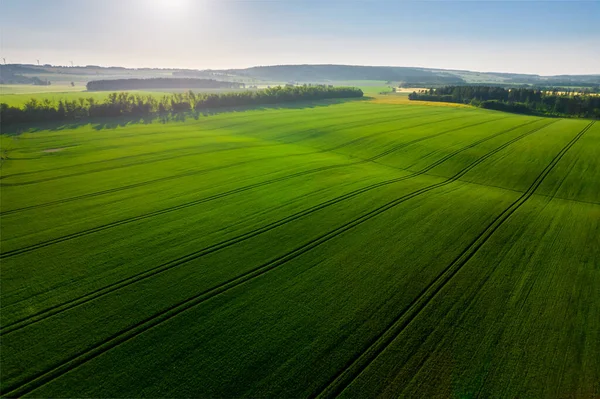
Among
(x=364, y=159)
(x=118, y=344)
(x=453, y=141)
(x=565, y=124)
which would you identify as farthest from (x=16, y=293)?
(x=565, y=124)

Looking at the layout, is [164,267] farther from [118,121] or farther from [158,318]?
[118,121]

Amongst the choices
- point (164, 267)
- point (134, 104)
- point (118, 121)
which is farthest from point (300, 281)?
point (134, 104)

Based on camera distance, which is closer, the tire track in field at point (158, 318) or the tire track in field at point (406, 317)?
the tire track in field at point (158, 318)

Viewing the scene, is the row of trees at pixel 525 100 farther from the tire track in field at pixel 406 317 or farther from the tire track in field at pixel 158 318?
the tire track in field at pixel 158 318

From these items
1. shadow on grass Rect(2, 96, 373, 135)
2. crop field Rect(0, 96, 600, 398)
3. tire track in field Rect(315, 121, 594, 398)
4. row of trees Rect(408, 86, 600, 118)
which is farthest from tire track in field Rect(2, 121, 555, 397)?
row of trees Rect(408, 86, 600, 118)

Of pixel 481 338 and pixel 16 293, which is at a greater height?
pixel 16 293

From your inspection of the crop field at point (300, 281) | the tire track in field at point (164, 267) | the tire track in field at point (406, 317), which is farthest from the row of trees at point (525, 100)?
the tire track in field at point (164, 267)

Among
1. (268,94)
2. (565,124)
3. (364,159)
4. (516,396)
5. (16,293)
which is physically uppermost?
(268,94)

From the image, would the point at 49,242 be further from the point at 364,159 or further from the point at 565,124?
the point at 565,124
